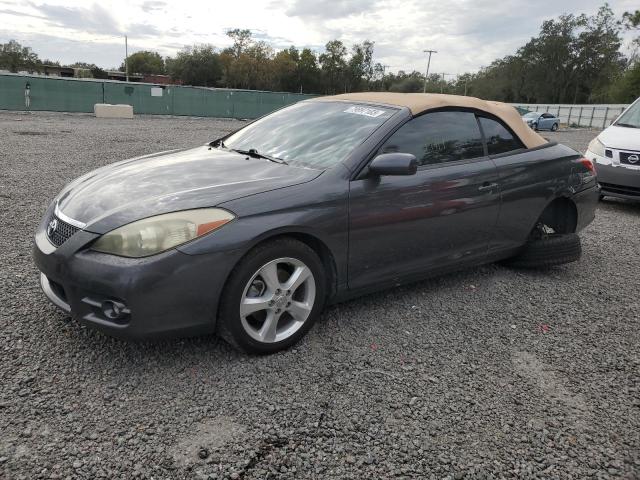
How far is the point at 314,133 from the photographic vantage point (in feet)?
11.9

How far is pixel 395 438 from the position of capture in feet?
7.64

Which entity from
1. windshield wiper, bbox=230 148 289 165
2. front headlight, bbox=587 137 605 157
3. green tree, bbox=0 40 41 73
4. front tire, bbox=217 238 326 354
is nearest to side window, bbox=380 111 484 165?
windshield wiper, bbox=230 148 289 165

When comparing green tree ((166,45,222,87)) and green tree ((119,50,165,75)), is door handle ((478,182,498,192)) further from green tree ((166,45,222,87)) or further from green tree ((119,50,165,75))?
green tree ((119,50,165,75))

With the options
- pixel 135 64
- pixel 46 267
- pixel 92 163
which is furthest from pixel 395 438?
pixel 135 64

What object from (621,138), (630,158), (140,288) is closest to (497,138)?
(140,288)

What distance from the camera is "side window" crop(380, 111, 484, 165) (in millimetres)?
3467

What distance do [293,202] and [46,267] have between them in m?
1.39

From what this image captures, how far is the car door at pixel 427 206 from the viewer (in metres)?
3.20

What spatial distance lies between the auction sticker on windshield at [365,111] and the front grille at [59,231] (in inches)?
81.8

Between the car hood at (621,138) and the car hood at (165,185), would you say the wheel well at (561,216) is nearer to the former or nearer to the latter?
the car hood at (165,185)

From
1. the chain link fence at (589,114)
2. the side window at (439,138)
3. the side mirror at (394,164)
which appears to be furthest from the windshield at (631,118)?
the chain link fence at (589,114)

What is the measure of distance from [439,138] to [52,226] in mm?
2655

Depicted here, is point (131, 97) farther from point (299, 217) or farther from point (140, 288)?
point (140, 288)

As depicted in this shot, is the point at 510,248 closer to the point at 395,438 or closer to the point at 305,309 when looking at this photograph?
the point at 305,309
